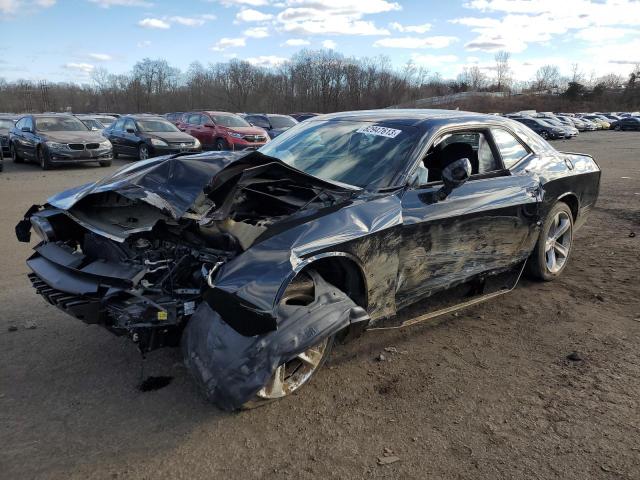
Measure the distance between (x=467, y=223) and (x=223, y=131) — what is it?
1535 cm

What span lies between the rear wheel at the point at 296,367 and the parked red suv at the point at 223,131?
14.9 meters

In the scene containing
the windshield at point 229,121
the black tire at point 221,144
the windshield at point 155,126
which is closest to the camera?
the windshield at point 155,126

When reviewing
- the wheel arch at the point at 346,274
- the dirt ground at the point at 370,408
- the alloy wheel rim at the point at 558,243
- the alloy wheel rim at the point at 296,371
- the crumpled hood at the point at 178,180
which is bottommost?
the dirt ground at the point at 370,408

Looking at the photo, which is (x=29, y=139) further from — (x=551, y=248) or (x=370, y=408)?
(x=370, y=408)

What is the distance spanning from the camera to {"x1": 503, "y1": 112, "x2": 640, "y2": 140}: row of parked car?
111 feet

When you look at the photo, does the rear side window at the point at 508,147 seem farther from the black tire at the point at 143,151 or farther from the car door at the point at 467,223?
the black tire at the point at 143,151

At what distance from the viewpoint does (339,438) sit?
9.04 ft

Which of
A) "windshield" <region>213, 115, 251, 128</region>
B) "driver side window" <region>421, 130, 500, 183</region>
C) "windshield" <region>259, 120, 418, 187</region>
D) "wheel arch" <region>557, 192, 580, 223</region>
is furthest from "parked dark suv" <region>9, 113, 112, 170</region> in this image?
"wheel arch" <region>557, 192, 580, 223</region>

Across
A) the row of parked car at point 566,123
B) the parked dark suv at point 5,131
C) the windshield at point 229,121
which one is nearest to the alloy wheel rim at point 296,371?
the windshield at point 229,121

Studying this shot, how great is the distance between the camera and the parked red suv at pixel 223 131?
17705mm

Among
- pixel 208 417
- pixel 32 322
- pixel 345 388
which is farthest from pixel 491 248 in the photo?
pixel 32 322

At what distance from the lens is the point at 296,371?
10.3 ft

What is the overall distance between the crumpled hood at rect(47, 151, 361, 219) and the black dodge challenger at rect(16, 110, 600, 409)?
17mm

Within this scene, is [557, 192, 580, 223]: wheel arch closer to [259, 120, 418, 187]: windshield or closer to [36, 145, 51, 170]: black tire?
[259, 120, 418, 187]: windshield
